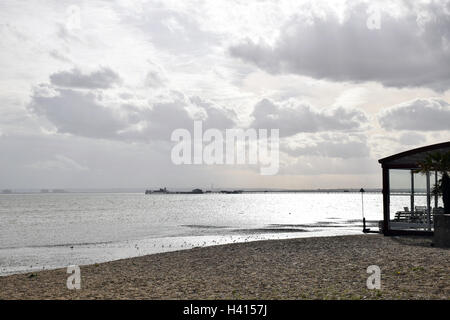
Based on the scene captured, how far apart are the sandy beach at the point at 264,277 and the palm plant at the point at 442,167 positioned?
8.79 ft

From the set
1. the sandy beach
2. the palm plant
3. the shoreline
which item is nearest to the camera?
the sandy beach

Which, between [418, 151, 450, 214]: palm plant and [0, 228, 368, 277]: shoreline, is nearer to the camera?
[418, 151, 450, 214]: palm plant

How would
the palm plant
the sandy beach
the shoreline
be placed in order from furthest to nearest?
1. the shoreline
2. the palm plant
3. the sandy beach

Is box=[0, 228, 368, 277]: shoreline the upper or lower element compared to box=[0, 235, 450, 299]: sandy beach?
lower

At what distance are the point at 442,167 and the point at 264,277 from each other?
13069 mm

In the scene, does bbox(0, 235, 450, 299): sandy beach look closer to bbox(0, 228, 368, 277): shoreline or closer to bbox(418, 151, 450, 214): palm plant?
bbox(418, 151, 450, 214): palm plant

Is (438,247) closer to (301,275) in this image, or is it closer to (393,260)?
(393,260)

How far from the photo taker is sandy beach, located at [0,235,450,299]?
11.5 m

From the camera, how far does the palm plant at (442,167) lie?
21755mm

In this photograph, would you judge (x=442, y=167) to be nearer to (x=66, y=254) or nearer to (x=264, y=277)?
(x=264, y=277)

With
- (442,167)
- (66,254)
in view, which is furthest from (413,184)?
(66,254)

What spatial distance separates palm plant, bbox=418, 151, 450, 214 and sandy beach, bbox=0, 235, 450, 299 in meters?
2.68

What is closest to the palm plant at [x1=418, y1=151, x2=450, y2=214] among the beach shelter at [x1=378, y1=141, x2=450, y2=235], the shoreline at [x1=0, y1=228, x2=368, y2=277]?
the beach shelter at [x1=378, y1=141, x2=450, y2=235]
